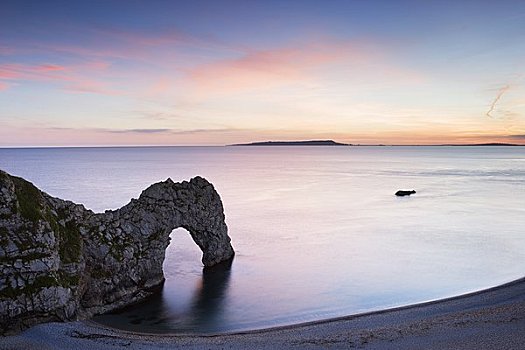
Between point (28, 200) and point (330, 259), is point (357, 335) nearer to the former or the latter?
point (330, 259)

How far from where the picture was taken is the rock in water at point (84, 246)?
21547 millimetres

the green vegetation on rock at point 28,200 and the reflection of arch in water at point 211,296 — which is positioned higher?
the green vegetation on rock at point 28,200

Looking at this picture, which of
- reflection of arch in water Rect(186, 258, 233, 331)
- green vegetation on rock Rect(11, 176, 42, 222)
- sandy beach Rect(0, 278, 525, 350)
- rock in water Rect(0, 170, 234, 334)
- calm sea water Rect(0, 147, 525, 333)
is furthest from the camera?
calm sea water Rect(0, 147, 525, 333)

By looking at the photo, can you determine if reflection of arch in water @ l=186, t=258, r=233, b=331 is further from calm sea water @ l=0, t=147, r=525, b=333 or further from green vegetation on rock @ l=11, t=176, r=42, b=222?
green vegetation on rock @ l=11, t=176, r=42, b=222

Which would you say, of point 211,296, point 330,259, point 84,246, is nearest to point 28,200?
point 84,246

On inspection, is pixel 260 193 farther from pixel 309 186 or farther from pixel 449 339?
pixel 449 339

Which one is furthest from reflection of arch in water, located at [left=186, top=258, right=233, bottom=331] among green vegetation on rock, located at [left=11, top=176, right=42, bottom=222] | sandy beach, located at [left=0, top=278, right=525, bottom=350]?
green vegetation on rock, located at [left=11, top=176, right=42, bottom=222]

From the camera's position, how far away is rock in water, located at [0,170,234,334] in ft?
70.7

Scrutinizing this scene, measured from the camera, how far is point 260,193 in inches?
3356

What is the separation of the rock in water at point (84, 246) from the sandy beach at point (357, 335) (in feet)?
4.81

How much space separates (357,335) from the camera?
72.3 ft

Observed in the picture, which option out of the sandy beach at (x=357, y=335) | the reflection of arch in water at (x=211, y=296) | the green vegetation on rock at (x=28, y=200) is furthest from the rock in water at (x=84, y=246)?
the sandy beach at (x=357, y=335)

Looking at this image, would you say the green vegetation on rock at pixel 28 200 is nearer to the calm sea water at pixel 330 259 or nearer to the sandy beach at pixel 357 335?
the sandy beach at pixel 357 335

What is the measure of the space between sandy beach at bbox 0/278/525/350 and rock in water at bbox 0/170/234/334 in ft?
4.81
